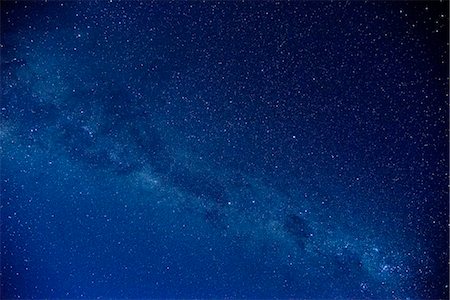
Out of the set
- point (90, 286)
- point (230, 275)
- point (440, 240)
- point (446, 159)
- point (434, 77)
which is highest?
point (434, 77)

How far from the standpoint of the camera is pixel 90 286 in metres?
1.22

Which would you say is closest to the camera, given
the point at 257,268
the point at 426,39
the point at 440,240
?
the point at 426,39

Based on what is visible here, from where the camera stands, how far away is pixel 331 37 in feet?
3.13

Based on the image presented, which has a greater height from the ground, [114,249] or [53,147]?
[53,147]

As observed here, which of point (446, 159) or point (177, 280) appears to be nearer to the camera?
point (446, 159)

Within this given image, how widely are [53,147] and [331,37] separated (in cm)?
92

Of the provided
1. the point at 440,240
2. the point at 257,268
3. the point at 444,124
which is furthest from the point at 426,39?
the point at 257,268

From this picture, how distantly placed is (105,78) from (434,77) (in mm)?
943

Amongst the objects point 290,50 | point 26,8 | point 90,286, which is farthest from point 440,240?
point 26,8

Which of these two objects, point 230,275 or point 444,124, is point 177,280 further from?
point 444,124

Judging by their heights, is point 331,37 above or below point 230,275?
above

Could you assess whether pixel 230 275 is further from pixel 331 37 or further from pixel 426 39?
pixel 426 39

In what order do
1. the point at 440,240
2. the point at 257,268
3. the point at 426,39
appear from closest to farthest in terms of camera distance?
the point at 426,39, the point at 440,240, the point at 257,268

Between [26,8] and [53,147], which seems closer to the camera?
[26,8]
